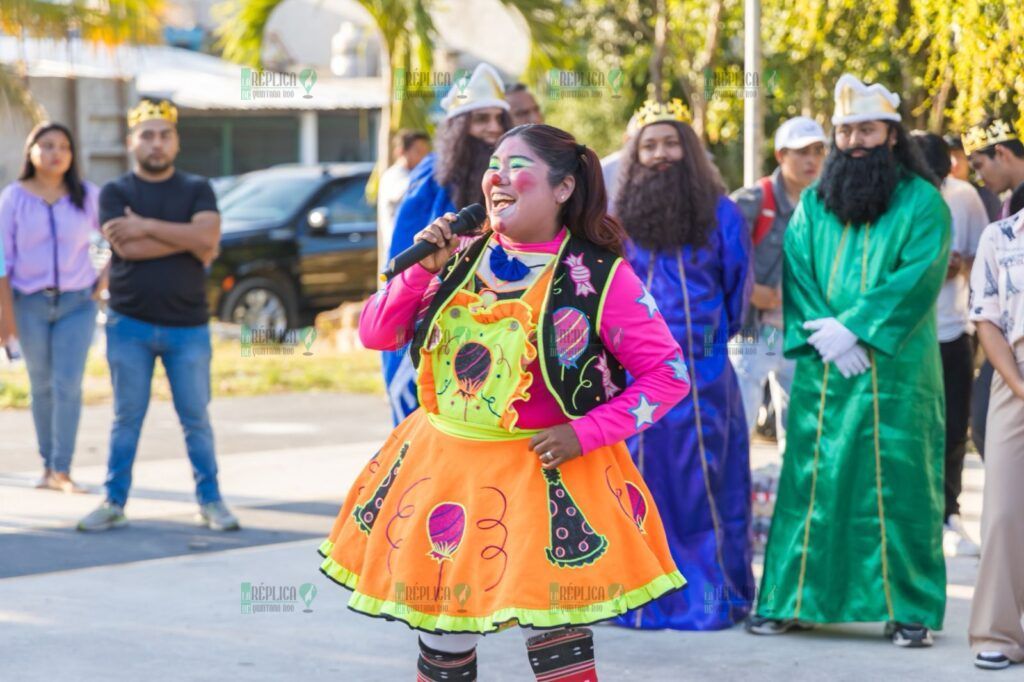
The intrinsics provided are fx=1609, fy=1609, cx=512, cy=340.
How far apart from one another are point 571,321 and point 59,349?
5478 mm

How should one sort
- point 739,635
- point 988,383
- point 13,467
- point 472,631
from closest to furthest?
point 472,631
point 739,635
point 988,383
point 13,467

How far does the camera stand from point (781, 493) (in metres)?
6.16

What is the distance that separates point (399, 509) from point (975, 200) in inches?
187

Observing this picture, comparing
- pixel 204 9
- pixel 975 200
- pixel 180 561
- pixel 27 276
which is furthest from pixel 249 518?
pixel 204 9

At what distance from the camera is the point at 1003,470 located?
18.4 feet

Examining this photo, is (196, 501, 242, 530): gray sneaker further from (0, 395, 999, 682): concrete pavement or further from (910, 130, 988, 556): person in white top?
(910, 130, 988, 556): person in white top

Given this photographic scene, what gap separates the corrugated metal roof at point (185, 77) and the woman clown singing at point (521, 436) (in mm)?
18986

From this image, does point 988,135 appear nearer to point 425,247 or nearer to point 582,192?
point 582,192

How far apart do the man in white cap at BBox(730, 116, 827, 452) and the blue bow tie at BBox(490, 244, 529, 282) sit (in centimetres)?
324

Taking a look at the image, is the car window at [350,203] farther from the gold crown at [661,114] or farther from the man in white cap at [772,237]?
the gold crown at [661,114]

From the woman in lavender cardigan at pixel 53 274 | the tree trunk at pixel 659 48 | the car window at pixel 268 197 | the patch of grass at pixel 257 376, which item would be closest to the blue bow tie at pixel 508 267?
the woman in lavender cardigan at pixel 53 274

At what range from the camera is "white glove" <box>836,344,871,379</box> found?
19.6 feet

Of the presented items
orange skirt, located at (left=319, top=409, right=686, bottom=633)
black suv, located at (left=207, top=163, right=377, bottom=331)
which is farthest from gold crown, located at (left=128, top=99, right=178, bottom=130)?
black suv, located at (left=207, top=163, right=377, bottom=331)

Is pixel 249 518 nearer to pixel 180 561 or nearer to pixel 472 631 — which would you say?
pixel 180 561
